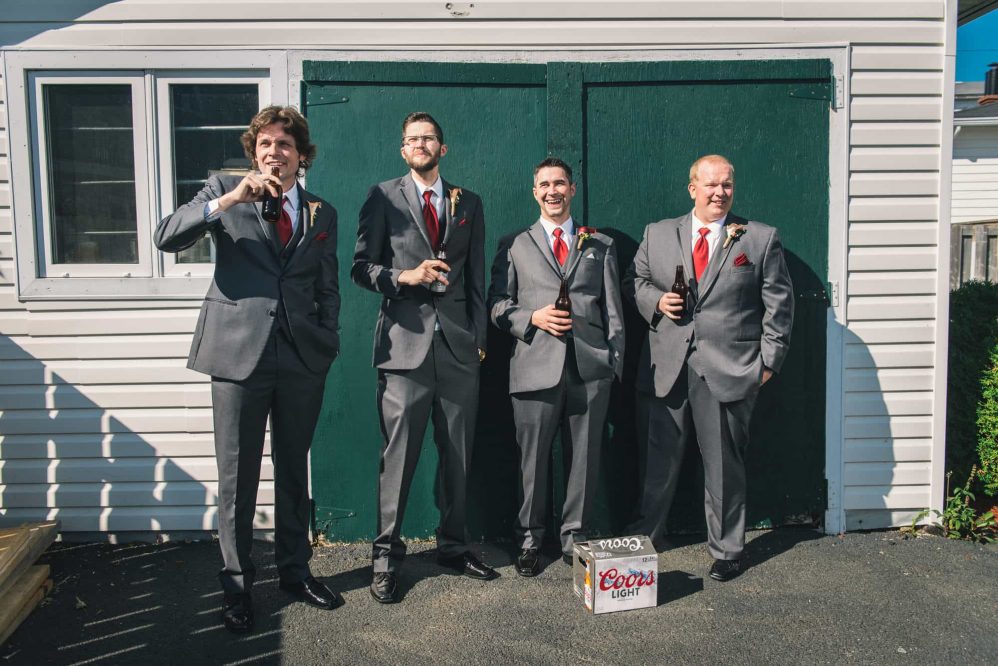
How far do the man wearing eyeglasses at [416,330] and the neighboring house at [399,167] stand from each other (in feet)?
1.92

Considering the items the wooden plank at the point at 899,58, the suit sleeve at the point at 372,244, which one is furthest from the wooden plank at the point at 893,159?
the suit sleeve at the point at 372,244

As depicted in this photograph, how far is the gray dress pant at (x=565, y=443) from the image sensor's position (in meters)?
4.02

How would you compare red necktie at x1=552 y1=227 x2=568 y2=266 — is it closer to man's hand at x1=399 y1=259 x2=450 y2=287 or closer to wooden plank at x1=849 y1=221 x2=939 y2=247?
man's hand at x1=399 y1=259 x2=450 y2=287

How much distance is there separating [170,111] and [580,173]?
2435 millimetres

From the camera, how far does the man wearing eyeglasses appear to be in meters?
3.76

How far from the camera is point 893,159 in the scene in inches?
178

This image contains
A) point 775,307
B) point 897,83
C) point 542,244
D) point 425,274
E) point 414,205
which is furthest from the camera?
point 897,83

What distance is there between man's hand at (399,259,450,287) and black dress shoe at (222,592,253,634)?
1.64 meters

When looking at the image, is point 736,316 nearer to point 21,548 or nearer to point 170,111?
point 170,111

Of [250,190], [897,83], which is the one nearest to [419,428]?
[250,190]

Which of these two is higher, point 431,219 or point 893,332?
point 431,219

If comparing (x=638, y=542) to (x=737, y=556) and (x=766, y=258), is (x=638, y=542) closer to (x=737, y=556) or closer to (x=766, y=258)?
(x=737, y=556)

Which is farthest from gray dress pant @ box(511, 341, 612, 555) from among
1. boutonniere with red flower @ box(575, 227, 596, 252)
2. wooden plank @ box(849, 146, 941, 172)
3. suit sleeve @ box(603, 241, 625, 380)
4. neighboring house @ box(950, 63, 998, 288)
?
neighboring house @ box(950, 63, 998, 288)

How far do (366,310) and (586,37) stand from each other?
204 cm
